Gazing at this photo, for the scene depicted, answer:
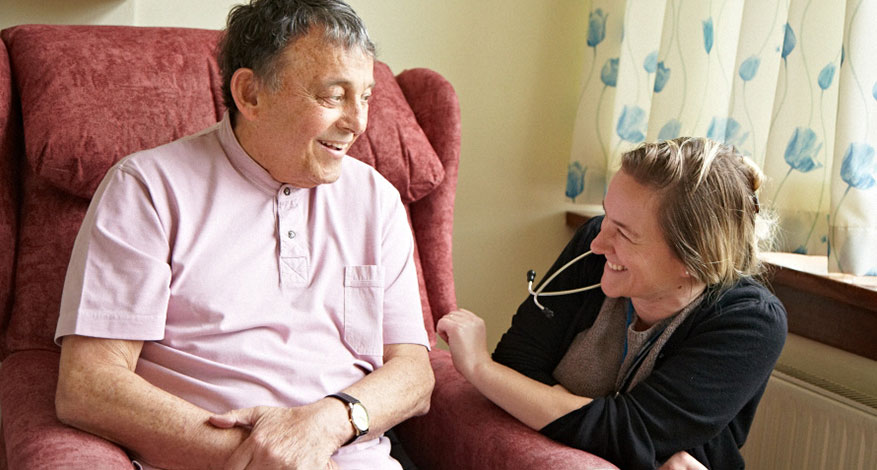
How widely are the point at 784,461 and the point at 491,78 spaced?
1.24m

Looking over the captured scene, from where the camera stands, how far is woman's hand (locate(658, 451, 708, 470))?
1354mm

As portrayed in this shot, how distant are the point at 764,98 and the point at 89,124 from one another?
137 centimetres

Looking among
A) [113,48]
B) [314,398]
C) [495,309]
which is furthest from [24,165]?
[495,309]

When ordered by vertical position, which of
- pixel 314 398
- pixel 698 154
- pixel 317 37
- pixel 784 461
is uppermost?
pixel 317 37

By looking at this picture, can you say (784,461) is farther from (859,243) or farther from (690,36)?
(690,36)

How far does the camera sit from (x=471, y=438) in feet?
4.82

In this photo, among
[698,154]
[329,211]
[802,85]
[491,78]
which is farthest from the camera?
[491,78]

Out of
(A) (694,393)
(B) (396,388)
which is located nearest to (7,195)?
(B) (396,388)

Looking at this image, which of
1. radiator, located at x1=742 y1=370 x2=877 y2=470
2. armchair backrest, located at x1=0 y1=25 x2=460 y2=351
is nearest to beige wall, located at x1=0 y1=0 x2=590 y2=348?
armchair backrest, located at x1=0 y1=25 x2=460 y2=351

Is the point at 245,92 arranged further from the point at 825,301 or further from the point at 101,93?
the point at 825,301

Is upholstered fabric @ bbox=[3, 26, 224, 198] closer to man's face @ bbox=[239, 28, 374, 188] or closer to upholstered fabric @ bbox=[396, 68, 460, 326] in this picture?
man's face @ bbox=[239, 28, 374, 188]

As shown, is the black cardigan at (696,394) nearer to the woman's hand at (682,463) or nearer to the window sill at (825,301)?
the woman's hand at (682,463)

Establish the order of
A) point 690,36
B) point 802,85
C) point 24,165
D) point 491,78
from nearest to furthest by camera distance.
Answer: point 24,165
point 802,85
point 690,36
point 491,78

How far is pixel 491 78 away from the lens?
96.1 inches
